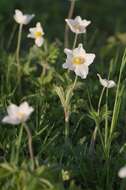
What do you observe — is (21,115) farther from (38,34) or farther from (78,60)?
(38,34)

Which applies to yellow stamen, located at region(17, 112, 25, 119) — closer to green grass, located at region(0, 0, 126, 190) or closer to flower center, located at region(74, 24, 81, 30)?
green grass, located at region(0, 0, 126, 190)

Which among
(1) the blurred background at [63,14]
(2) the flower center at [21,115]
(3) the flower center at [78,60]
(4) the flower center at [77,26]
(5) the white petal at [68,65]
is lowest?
(2) the flower center at [21,115]

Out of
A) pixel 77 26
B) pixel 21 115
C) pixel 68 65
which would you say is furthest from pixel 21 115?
pixel 77 26

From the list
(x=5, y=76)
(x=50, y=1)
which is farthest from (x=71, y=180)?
(x=50, y=1)

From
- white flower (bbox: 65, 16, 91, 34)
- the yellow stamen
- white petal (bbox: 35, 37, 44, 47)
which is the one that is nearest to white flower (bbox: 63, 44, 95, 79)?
white flower (bbox: 65, 16, 91, 34)

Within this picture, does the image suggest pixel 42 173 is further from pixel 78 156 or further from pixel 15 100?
pixel 15 100

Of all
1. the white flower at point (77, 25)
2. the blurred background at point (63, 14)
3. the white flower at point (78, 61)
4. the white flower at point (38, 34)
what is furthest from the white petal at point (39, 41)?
the blurred background at point (63, 14)

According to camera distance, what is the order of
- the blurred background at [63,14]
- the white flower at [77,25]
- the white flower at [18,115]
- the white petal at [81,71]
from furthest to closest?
1. the blurred background at [63,14]
2. the white flower at [77,25]
3. the white petal at [81,71]
4. the white flower at [18,115]

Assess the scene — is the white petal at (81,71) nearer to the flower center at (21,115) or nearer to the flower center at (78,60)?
the flower center at (78,60)

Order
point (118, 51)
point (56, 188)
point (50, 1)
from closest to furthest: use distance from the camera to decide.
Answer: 1. point (56, 188)
2. point (118, 51)
3. point (50, 1)

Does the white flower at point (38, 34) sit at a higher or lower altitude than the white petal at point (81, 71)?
higher
